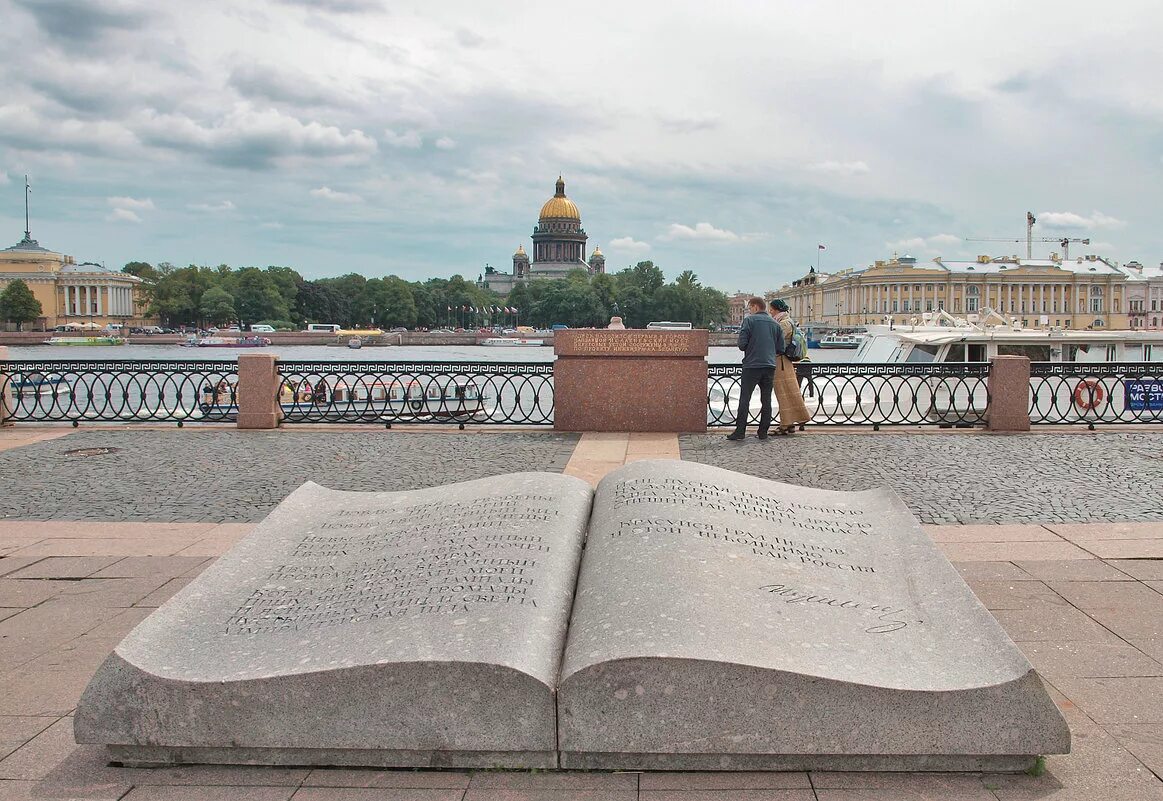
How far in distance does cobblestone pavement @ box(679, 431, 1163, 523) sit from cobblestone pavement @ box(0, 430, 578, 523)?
238 centimetres

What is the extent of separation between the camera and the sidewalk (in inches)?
110

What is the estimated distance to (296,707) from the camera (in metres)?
2.75

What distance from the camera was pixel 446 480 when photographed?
29.6 feet

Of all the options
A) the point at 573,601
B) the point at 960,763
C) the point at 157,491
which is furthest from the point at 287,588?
the point at 157,491

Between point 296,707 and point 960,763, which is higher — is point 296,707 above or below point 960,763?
above

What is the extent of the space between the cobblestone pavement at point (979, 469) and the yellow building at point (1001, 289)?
4884 inches

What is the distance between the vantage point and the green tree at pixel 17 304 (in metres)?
128

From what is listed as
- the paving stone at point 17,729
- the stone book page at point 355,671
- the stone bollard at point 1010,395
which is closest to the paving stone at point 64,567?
the paving stone at point 17,729

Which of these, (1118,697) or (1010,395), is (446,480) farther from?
(1010,395)

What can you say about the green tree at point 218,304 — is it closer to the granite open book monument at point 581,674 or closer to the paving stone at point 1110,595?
the paving stone at point 1110,595

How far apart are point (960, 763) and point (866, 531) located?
1.31m

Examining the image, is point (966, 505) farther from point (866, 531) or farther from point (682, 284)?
point (682, 284)

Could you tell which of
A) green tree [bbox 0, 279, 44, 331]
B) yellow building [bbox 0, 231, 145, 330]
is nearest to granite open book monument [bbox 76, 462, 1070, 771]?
green tree [bbox 0, 279, 44, 331]

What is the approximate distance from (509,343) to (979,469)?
104911mm
